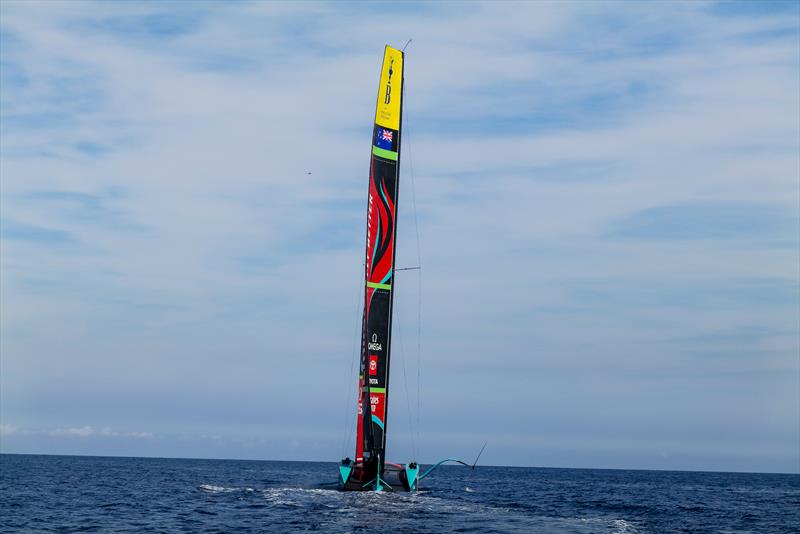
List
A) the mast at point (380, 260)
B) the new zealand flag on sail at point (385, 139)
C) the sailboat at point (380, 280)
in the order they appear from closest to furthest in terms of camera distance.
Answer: the sailboat at point (380, 280)
the mast at point (380, 260)
the new zealand flag on sail at point (385, 139)

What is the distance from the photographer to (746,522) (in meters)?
48.4

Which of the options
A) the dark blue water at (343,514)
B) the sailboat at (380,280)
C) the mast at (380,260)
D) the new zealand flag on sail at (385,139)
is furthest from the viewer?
the new zealand flag on sail at (385,139)

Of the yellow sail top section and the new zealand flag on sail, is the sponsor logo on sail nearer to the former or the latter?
the new zealand flag on sail

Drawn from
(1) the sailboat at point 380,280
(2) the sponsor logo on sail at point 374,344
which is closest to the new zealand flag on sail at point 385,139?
(1) the sailboat at point 380,280

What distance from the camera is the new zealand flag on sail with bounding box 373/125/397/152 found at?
4991cm

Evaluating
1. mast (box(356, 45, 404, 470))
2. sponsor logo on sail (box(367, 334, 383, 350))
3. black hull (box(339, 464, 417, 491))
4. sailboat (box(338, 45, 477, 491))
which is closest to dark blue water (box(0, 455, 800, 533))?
black hull (box(339, 464, 417, 491))

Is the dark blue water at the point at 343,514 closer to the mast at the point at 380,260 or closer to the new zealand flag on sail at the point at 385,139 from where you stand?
the mast at the point at 380,260

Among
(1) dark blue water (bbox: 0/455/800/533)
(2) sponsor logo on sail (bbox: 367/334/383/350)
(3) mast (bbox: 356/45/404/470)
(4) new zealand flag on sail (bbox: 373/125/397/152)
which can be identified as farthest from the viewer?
(4) new zealand flag on sail (bbox: 373/125/397/152)

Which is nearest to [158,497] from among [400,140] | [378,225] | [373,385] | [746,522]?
[373,385]

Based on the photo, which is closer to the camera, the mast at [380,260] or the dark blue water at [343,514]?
the dark blue water at [343,514]

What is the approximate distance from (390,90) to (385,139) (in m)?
2.64

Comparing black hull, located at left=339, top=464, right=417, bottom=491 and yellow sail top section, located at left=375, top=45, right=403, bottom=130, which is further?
yellow sail top section, located at left=375, top=45, right=403, bottom=130

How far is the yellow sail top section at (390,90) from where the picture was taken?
50.0m

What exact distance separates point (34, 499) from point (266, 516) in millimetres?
20318
